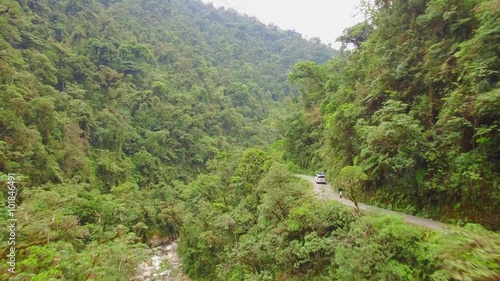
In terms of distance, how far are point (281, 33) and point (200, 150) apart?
84.7m

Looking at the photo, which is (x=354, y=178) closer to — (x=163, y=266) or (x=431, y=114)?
(x=431, y=114)

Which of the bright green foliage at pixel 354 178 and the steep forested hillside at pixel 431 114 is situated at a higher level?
the steep forested hillside at pixel 431 114

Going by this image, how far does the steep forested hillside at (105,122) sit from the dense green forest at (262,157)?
16cm

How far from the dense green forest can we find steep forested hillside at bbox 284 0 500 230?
6 cm

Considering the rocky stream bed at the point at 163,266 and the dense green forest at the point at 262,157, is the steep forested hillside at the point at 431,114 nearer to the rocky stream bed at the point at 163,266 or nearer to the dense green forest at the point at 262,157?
the dense green forest at the point at 262,157

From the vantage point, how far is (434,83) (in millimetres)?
11320

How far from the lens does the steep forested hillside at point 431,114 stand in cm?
870

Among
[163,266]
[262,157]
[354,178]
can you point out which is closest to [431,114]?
[354,178]

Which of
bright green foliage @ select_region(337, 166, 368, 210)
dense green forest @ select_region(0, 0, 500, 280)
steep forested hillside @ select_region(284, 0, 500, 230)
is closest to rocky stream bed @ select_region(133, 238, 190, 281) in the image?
dense green forest @ select_region(0, 0, 500, 280)

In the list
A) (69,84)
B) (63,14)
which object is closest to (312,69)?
(69,84)

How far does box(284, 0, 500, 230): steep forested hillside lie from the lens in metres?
8.70

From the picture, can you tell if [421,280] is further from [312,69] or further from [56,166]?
[56,166]

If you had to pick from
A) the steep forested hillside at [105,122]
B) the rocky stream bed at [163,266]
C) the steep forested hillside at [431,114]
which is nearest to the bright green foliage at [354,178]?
the steep forested hillside at [431,114]

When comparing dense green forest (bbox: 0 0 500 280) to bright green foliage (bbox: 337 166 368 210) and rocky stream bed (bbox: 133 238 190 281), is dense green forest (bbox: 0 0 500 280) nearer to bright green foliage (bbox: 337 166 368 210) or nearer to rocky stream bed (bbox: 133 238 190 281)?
bright green foliage (bbox: 337 166 368 210)
